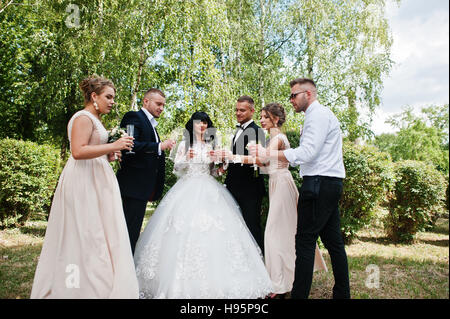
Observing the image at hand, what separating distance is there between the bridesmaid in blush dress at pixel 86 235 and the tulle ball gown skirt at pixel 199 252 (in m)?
0.41

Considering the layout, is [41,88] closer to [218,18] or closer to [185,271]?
[218,18]

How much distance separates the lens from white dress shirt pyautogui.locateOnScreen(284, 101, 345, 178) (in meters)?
3.21

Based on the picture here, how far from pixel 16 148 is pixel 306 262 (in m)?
7.91

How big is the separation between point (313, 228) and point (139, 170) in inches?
85.0

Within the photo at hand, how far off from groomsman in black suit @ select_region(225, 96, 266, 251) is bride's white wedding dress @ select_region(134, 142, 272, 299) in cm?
17

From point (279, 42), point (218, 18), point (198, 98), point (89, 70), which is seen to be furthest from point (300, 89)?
point (279, 42)

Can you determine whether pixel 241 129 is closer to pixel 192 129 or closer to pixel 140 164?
pixel 192 129

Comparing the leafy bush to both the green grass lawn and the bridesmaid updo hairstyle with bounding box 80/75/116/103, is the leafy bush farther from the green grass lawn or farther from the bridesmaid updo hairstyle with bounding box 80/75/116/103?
the bridesmaid updo hairstyle with bounding box 80/75/116/103

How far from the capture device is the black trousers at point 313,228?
3146mm

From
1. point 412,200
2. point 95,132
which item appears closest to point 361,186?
point 412,200

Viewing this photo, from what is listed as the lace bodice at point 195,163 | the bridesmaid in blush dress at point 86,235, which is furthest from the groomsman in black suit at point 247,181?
the bridesmaid in blush dress at point 86,235

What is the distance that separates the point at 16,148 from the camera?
311 inches

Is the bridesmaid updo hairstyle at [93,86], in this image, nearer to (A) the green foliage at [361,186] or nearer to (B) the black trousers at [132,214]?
(B) the black trousers at [132,214]

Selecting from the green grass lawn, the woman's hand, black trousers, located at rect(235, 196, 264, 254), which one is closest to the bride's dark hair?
black trousers, located at rect(235, 196, 264, 254)
